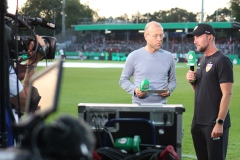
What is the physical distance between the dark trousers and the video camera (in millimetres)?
1938

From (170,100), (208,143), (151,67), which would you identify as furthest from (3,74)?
(170,100)

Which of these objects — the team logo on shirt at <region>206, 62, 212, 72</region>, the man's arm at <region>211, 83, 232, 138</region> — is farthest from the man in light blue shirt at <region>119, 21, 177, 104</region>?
the man's arm at <region>211, 83, 232, 138</region>

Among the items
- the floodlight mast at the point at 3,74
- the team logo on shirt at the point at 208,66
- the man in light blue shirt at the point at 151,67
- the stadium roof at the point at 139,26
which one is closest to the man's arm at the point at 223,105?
the team logo on shirt at the point at 208,66

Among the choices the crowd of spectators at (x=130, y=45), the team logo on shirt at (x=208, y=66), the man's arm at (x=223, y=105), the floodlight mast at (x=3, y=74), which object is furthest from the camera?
the crowd of spectators at (x=130, y=45)

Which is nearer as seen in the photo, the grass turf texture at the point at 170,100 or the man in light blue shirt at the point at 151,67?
the man in light blue shirt at the point at 151,67

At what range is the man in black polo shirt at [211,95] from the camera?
4.71m

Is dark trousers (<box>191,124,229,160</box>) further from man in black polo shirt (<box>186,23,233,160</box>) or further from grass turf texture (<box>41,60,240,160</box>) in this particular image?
grass turf texture (<box>41,60,240,160</box>)

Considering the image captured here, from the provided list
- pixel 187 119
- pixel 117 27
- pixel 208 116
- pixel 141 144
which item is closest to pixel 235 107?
pixel 187 119

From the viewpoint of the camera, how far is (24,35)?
368cm

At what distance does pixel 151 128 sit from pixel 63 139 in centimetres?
238

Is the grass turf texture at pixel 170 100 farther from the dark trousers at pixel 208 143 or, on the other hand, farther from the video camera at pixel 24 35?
the video camera at pixel 24 35

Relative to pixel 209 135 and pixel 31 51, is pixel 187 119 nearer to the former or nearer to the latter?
pixel 209 135

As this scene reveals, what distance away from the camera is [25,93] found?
3.52 metres

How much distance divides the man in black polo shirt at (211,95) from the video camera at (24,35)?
1.73 metres
